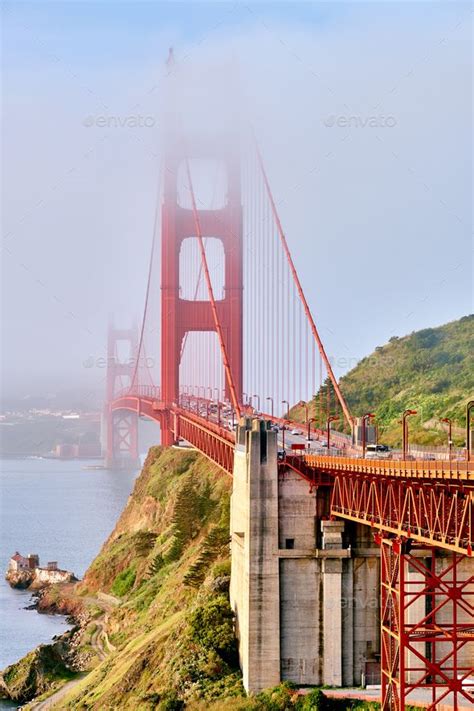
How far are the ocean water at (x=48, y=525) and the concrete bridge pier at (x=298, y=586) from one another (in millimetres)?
19566

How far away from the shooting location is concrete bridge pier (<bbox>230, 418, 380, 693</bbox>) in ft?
130

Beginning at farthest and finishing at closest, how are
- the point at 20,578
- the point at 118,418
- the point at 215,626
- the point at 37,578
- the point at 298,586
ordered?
the point at 118,418
the point at 20,578
the point at 37,578
the point at 215,626
the point at 298,586

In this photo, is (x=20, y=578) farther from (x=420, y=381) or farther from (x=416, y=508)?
(x=416, y=508)

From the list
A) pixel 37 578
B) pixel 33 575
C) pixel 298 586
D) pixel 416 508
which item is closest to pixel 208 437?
pixel 298 586

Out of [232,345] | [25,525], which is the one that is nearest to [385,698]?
[232,345]

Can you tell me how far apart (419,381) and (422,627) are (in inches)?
1851

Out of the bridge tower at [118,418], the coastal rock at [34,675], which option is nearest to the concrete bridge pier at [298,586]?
the coastal rock at [34,675]

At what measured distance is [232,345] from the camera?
7881 cm

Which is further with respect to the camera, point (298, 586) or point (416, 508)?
point (298, 586)

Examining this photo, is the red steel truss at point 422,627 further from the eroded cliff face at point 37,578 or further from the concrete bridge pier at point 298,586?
the eroded cliff face at point 37,578

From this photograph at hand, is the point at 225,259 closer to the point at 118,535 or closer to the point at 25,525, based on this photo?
the point at 118,535

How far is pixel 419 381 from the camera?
80.2 m

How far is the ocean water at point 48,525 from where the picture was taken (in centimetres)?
6494

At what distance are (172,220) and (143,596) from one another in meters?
31.7
